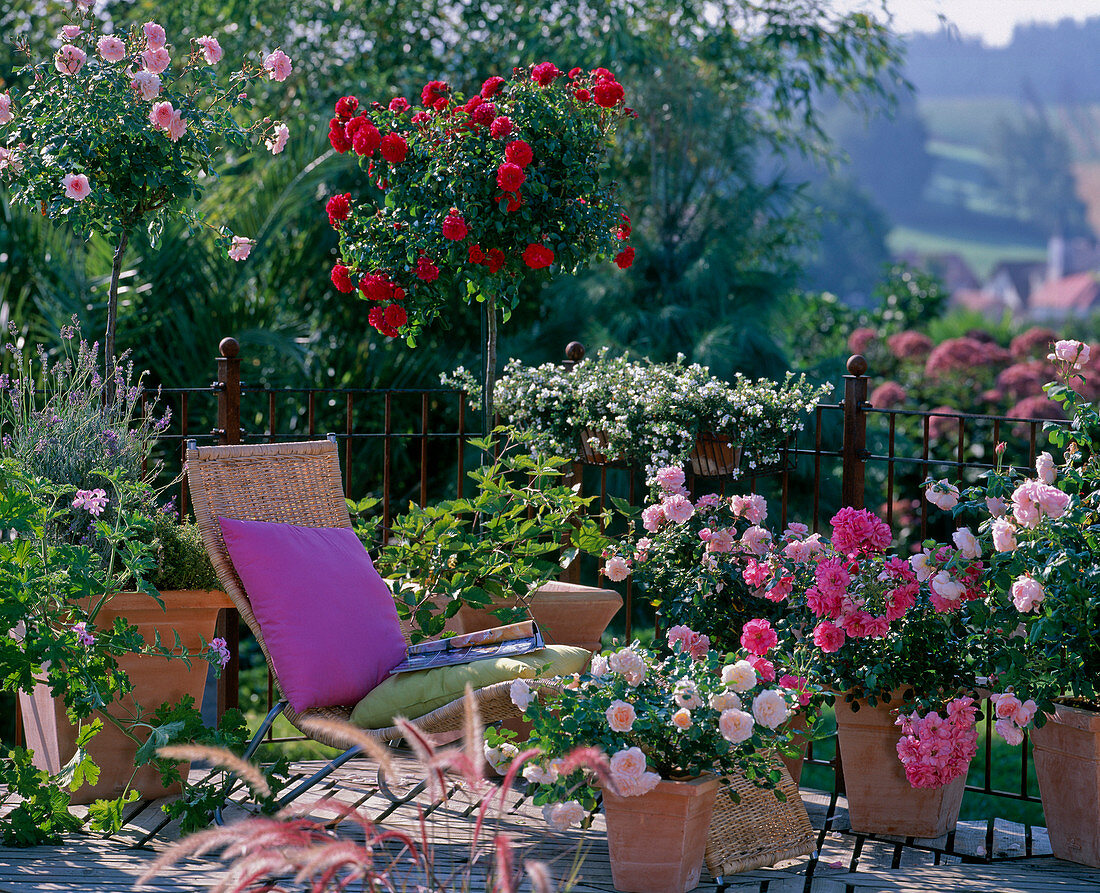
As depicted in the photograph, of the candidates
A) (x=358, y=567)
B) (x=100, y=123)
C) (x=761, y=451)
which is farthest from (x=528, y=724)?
(x=100, y=123)

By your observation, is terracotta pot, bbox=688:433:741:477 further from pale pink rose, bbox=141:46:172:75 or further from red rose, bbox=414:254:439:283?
pale pink rose, bbox=141:46:172:75

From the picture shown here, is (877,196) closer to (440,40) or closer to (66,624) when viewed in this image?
(440,40)

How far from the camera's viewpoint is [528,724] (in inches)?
127

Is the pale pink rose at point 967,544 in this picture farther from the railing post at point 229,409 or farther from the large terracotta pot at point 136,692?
the railing post at point 229,409

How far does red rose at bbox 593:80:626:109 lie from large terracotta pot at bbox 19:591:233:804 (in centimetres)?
182

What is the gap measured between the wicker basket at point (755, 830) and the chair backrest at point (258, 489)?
3.79ft

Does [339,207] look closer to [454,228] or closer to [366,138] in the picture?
[366,138]

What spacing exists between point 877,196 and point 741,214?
82192 millimetres

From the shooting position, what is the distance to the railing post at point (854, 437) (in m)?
3.35

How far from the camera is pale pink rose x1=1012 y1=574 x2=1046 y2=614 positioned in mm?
2404

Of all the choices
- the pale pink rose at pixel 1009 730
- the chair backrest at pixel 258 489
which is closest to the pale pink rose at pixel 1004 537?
the pale pink rose at pixel 1009 730

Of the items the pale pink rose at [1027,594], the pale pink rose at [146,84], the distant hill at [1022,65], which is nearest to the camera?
the pale pink rose at [1027,594]

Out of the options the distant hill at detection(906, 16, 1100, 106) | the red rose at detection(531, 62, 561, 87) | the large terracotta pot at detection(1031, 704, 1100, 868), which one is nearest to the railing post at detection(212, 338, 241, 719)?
the red rose at detection(531, 62, 561, 87)

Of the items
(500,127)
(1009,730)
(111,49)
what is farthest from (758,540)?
(111,49)
